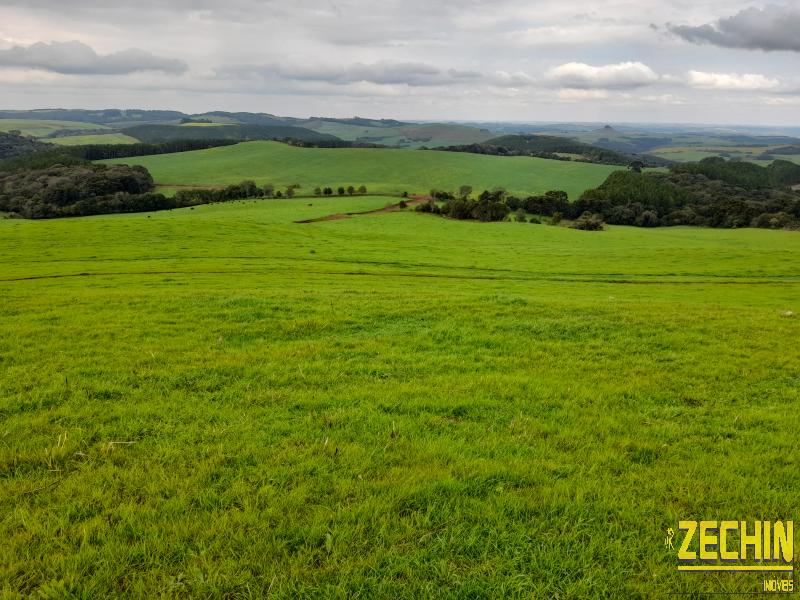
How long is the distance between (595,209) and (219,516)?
5023 inches

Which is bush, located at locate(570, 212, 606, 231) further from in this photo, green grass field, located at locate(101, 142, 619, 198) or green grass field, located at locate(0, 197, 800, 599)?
green grass field, located at locate(0, 197, 800, 599)

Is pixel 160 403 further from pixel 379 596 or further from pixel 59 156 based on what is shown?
pixel 59 156

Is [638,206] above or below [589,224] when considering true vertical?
above

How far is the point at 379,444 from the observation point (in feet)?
25.3

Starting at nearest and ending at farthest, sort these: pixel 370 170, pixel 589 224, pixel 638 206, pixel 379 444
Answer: pixel 379 444, pixel 589 224, pixel 638 206, pixel 370 170

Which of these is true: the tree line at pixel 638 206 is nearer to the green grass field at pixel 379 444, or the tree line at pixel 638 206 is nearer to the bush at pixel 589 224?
the bush at pixel 589 224

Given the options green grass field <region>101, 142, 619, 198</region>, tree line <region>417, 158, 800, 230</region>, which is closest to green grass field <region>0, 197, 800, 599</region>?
tree line <region>417, 158, 800, 230</region>

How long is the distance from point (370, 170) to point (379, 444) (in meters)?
174

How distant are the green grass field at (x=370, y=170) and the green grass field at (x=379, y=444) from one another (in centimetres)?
12663

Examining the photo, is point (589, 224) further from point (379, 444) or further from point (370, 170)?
point (379, 444)

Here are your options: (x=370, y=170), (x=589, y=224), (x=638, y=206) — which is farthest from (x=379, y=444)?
(x=370, y=170)

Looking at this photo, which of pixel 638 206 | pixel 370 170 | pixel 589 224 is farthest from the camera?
pixel 370 170

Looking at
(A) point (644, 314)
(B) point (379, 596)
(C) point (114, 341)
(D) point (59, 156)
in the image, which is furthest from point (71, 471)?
(D) point (59, 156)

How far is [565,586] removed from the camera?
5055mm
